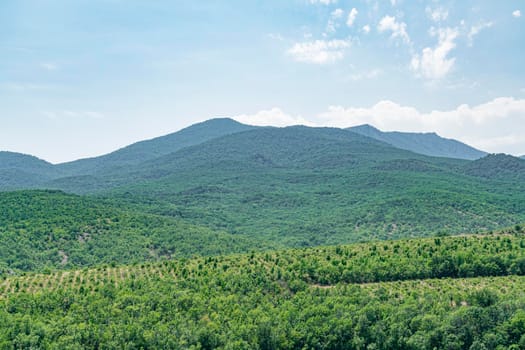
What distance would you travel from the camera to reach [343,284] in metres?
62.8

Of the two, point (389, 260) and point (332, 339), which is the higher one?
point (389, 260)

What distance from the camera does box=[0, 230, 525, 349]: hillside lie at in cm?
4750

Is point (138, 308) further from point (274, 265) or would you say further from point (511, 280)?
point (511, 280)

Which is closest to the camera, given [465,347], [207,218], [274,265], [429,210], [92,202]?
[465,347]

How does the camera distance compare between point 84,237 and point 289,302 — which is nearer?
point 289,302

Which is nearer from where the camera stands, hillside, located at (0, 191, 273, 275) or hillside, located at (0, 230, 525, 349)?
hillside, located at (0, 230, 525, 349)

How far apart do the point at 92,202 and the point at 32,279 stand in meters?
86.2

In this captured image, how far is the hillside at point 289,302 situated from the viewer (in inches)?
1870

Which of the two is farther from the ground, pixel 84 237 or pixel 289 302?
pixel 289 302

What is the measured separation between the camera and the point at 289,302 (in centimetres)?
5578

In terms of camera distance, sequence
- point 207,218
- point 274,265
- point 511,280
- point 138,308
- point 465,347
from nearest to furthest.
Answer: point 465,347, point 138,308, point 511,280, point 274,265, point 207,218

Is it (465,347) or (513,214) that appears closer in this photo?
(465,347)

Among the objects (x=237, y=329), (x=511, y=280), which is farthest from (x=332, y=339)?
(x=511, y=280)

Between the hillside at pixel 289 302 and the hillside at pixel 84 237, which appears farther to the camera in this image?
the hillside at pixel 84 237
